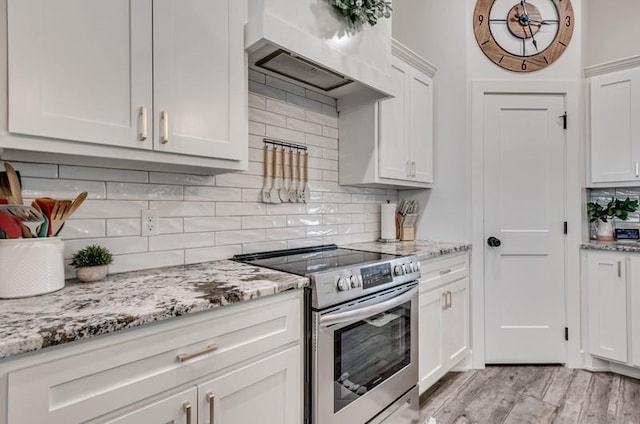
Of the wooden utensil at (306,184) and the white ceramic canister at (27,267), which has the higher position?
the wooden utensil at (306,184)

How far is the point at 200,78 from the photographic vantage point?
1347mm

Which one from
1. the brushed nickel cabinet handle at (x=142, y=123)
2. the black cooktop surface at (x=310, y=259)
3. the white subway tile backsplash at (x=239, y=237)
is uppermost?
the brushed nickel cabinet handle at (x=142, y=123)

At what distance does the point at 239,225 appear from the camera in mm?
1847

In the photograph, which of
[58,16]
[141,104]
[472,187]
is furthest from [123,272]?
[472,187]

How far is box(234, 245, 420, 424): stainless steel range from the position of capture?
1382mm

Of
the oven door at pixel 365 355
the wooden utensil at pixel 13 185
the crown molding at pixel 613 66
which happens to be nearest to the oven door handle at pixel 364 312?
the oven door at pixel 365 355

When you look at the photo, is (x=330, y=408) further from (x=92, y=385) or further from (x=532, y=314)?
(x=532, y=314)

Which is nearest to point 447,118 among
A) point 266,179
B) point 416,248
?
point 416,248

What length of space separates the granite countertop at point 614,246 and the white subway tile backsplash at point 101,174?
2.94 m

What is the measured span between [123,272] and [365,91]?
5.47 ft

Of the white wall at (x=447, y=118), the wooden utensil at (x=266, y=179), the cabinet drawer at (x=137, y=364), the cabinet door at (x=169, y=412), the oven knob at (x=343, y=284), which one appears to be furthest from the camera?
the white wall at (x=447, y=118)

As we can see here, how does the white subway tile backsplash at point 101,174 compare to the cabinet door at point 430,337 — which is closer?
the white subway tile backsplash at point 101,174

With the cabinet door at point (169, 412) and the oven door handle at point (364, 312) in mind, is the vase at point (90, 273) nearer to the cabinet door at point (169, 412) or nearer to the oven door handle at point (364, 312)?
the cabinet door at point (169, 412)

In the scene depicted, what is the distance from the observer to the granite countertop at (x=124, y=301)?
31.0 inches
